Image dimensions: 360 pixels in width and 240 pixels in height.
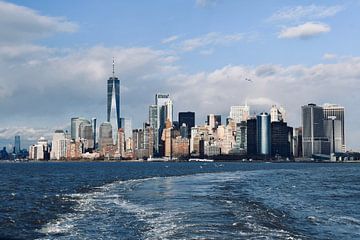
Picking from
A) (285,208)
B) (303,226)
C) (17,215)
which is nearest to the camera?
(303,226)

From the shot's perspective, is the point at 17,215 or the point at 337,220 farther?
the point at 17,215

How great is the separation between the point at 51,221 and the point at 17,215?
19.5ft

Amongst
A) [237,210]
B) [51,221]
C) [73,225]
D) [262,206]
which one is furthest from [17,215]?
[262,206]

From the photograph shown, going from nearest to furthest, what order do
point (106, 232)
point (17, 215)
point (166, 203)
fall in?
point (106, 232) → point (17, 215) → point (166, 203)

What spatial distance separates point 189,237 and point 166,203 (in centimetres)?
2398

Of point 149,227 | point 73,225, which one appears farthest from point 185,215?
point 73,225

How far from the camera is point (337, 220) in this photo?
45406mm

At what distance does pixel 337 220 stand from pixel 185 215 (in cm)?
1264

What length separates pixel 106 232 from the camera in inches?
1480

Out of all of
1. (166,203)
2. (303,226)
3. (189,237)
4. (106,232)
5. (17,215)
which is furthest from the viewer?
(166,203)

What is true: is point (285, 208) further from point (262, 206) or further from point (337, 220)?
point (337, 220)

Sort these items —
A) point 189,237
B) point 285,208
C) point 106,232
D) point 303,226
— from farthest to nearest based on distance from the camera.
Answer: point 285,208 < point 303,226 < point 106,232 < point 189,237

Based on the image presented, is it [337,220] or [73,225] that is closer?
[73,225]

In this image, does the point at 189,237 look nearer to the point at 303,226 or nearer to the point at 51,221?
the point at 303,226
